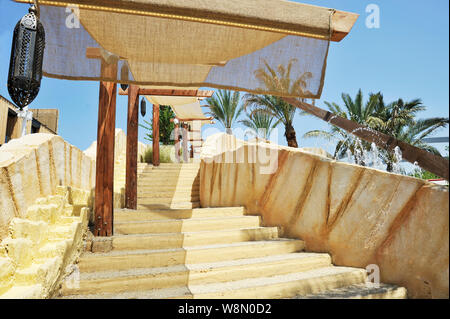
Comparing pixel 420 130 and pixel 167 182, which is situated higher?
pixel 420 130

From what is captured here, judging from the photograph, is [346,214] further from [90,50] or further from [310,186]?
[90,50]

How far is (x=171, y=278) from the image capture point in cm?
294

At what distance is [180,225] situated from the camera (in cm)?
413

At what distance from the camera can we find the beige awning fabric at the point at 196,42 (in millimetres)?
2117

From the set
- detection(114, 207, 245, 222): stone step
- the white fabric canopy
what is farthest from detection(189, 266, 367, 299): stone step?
the white fabric canopy

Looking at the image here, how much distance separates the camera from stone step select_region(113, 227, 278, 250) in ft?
11.6

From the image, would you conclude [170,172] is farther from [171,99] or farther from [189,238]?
[189,238]

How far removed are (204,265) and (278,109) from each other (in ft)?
37.2

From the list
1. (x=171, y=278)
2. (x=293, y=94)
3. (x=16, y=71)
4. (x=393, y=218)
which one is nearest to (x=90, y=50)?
(x=16, y=71)

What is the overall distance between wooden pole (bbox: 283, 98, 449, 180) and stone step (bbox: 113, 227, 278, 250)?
2189 millimetres

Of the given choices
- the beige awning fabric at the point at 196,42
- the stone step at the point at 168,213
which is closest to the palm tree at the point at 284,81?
the beige awning fabric at the point at 196,42

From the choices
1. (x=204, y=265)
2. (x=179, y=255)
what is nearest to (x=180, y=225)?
(x=179, y=255)

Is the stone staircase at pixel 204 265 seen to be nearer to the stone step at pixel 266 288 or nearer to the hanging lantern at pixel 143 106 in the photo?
the stone step at pixel 266 288

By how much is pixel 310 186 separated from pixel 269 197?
89 centimetres
